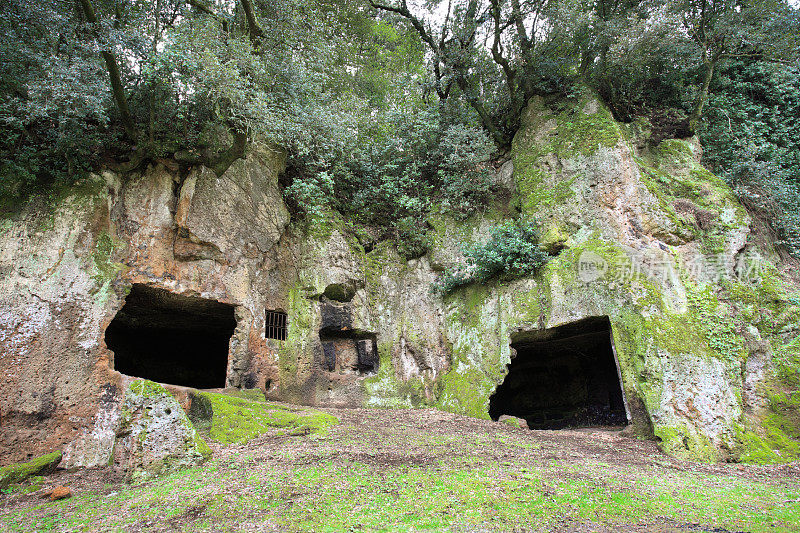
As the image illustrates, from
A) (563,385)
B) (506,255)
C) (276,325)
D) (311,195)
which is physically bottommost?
(563,385)

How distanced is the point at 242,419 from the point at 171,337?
6.67m

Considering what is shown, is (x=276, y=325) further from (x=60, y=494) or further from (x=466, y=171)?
(x=466, y=171)

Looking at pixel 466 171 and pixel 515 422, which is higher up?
pixel 466 171

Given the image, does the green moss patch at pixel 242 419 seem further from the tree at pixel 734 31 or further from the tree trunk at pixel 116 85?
the tree at pixel 734 31

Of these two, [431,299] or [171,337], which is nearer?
[431,299]

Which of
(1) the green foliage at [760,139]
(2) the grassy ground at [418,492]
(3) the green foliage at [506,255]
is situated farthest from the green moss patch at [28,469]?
(1) the green foliage at [760,139]

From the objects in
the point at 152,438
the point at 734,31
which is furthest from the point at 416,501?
the point at 734,31

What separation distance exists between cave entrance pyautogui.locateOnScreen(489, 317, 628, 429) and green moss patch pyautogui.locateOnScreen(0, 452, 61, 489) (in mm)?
8826

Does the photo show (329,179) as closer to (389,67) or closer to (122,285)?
(122,285)

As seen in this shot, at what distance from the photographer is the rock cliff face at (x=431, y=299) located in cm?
745

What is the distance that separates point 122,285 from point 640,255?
991 centimetres

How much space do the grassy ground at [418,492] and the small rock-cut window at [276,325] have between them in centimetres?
355

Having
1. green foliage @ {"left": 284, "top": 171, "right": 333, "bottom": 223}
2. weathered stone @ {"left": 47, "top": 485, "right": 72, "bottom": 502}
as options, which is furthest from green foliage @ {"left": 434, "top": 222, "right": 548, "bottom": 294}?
weathered stone @ {"left": 47, "top": 485, "right": 72, "bottom": 502}

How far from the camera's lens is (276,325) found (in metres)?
10.2
